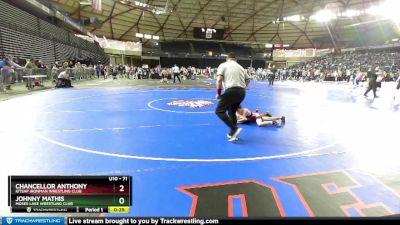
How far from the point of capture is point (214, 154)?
4586 mm

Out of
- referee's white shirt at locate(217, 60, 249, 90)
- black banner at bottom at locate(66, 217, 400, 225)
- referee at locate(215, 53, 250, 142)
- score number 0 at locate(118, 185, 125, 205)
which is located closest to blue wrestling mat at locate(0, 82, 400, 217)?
referee at locate(215, 53, 250, 142)

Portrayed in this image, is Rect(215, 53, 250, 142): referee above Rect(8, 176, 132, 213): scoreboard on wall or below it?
above

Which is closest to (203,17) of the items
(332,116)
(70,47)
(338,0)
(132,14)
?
(132,14)

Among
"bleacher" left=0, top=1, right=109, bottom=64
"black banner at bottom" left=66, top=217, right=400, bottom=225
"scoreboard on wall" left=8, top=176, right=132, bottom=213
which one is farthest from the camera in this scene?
"bleacher" left=0, top=1, right=109, bottom=64

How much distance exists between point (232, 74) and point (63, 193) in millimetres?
3986

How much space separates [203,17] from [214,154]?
4436cm

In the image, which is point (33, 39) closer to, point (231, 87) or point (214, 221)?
point (231, 87)

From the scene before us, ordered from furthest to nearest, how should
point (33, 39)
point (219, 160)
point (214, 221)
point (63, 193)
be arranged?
point (33, 39) < point (219, 160) < point (63, 193) < point (214, 221)

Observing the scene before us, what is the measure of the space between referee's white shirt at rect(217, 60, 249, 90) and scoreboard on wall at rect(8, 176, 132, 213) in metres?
3.72

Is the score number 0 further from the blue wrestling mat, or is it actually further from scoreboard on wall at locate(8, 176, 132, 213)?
the blue wrestling mat

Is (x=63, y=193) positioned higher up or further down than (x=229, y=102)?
further down

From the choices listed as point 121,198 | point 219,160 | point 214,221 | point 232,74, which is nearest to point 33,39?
point 232,74

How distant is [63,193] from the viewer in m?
1.96

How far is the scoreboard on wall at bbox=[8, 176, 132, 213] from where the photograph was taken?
1938mm
